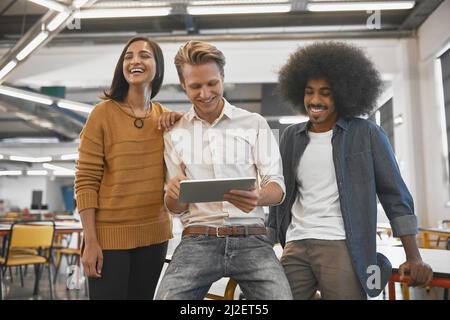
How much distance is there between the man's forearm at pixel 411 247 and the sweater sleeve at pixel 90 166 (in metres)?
1.10

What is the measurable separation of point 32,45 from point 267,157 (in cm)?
411

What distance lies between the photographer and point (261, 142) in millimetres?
1419

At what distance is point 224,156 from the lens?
141 cm

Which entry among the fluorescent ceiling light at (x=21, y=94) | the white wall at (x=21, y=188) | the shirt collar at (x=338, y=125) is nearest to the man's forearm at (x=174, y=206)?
the shirt collar at (x=338, y=125)

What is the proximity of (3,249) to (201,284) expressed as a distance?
13.3ft

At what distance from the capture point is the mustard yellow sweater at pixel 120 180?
4.89ft

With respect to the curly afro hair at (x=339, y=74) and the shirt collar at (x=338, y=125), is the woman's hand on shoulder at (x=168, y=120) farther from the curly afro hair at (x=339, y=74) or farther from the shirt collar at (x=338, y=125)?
the curly afro hair at (x=339, y=74)

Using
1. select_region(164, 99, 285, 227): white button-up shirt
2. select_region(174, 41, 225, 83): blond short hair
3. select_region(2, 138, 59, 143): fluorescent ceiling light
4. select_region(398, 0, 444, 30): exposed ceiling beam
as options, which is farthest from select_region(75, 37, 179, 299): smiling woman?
select_region(2, 138, 59, 143): fluorescent ceiling light

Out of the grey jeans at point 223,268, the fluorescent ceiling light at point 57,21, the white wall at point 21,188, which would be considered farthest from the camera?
the white wall at point 21,188

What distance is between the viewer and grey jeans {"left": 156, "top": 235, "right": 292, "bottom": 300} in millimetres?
1231

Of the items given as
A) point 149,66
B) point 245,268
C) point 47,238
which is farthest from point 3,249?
point 245,268

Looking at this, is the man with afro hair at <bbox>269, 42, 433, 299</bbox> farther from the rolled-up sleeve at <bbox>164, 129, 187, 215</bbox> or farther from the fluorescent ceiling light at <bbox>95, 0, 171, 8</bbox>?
the fluorescent ceiling light at <bbox>95, 0, 171, 8</bbox>

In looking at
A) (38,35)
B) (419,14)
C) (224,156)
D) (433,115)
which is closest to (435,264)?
(224,156)
